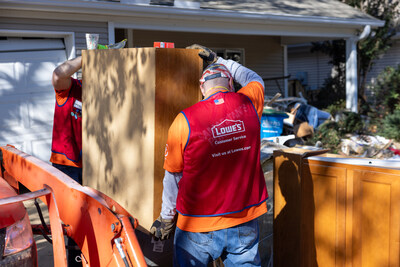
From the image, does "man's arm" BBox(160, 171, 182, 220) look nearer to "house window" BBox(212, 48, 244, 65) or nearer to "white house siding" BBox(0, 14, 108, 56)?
"white house siding" BBox(0, 14, 108, 56)

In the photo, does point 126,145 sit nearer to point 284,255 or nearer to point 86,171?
point 86,171

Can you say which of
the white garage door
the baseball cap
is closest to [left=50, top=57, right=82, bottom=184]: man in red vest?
the baseball cap

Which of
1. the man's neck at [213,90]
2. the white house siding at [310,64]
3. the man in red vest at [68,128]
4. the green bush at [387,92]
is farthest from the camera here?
the white house siding at [310,64]

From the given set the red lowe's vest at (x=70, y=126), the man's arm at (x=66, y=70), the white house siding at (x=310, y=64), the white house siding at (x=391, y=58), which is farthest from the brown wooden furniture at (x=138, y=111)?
the white house siding at (x=310, y=64)

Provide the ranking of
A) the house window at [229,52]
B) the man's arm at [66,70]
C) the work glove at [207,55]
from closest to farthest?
the work glove at [207,55] < the man's arm at [66,70] < the house window at [229,52]

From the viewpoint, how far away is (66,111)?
13.7 feet

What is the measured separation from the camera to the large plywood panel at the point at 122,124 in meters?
2.89

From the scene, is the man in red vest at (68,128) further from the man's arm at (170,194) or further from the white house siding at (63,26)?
the white house siding at (63,26)

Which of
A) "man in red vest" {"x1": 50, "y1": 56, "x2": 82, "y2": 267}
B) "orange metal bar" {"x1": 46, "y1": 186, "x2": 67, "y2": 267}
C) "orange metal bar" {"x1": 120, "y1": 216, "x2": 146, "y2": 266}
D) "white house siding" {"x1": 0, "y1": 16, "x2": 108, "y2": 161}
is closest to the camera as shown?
"orange metal bar" {"x1": 120, "y1": 216, "x2": 146, "y2": 266}

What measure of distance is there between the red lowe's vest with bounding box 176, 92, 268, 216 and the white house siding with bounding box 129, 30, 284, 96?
9967 millimetres

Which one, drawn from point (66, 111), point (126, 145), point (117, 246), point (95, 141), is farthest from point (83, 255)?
point (66, 111)

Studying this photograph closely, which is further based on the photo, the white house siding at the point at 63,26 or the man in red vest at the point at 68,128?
the white house siding at the point at 63,26

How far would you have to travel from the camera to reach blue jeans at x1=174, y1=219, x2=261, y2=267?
2.62 m

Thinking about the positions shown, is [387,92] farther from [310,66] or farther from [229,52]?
[310,66]
